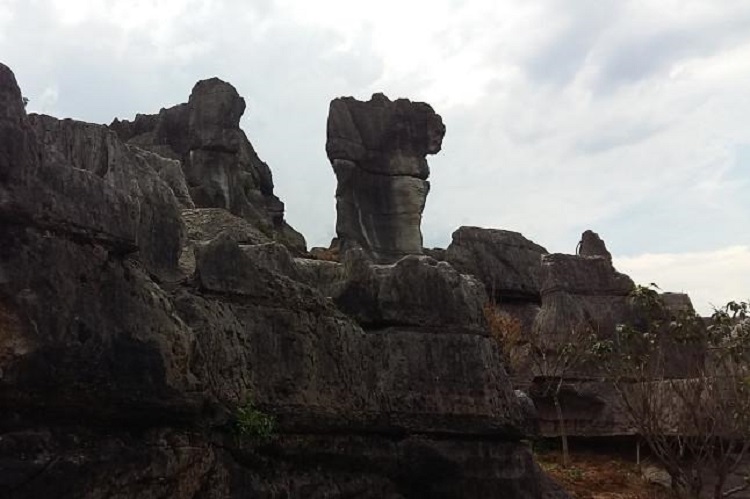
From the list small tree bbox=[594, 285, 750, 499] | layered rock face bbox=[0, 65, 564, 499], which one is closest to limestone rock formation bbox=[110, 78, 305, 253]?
small tree bbox=[594, 285, 750, 499]

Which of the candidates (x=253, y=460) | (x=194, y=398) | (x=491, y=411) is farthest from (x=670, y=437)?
(x=194, y=398)

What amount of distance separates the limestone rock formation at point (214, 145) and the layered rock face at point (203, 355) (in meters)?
25.9

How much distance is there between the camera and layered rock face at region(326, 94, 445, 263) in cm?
3650

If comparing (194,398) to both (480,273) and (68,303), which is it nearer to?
(68,303)

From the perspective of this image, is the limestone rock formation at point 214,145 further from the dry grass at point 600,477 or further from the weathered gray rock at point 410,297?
the weathered gray rock at point 410,297

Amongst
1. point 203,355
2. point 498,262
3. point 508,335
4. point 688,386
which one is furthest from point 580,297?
point 203,355

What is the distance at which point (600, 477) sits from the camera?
55.8 ft

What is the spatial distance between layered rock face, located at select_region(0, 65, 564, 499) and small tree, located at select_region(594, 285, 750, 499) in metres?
4.61

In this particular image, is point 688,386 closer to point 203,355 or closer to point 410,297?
point 410,297

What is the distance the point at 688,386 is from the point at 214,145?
28433mm

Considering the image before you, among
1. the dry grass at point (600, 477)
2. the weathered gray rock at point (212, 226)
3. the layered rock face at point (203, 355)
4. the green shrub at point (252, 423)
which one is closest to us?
the layered rock face at point (203, 355)

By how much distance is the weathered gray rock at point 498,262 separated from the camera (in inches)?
983

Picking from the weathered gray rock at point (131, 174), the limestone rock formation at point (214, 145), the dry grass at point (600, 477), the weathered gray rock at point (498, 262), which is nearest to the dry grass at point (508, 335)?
the dry grass at point (600, 477)

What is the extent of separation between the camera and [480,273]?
2489 cm
